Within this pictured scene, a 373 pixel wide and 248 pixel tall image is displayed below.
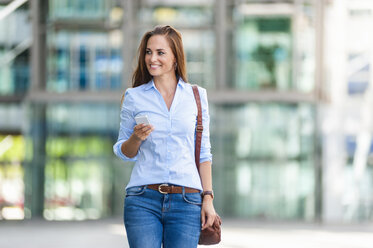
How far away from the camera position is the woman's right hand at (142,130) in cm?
313

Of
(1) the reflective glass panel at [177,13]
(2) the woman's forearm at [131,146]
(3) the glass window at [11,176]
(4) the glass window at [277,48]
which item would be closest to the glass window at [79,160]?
(3) the glass window at [11,176]

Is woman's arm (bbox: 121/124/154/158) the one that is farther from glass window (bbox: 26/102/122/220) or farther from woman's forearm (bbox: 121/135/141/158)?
glass window (bbox: 26/102/122/220)

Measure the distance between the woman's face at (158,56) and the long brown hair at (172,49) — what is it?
2cm

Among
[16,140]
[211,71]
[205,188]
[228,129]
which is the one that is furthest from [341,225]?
[205,188]

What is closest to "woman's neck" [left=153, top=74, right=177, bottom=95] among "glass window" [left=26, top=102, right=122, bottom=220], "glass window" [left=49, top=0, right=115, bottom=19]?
"glass window" [left=26, top=102, right=122, bottom=220]

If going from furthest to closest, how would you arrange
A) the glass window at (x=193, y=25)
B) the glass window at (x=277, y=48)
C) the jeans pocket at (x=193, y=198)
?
the glass window at (x=277, y=48), the glass window at (x=193, y=25), the jeans pocket at (x=193, y=198)

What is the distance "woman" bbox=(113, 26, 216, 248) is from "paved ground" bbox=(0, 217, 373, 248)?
10364mm

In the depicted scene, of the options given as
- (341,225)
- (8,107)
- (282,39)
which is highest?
(282,39)

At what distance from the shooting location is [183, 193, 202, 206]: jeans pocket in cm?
325

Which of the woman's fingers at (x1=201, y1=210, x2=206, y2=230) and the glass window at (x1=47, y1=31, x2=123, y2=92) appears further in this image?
the glass window at (x1=47, y1=31, x2=123, y2=92)

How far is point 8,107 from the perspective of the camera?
68.4 feet

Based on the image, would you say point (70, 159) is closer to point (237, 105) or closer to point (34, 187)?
point (34, 187)

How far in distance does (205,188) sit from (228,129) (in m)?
17.9

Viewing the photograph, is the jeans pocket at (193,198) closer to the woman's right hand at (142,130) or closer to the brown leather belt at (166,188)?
the brown leather belt at (166,188)
